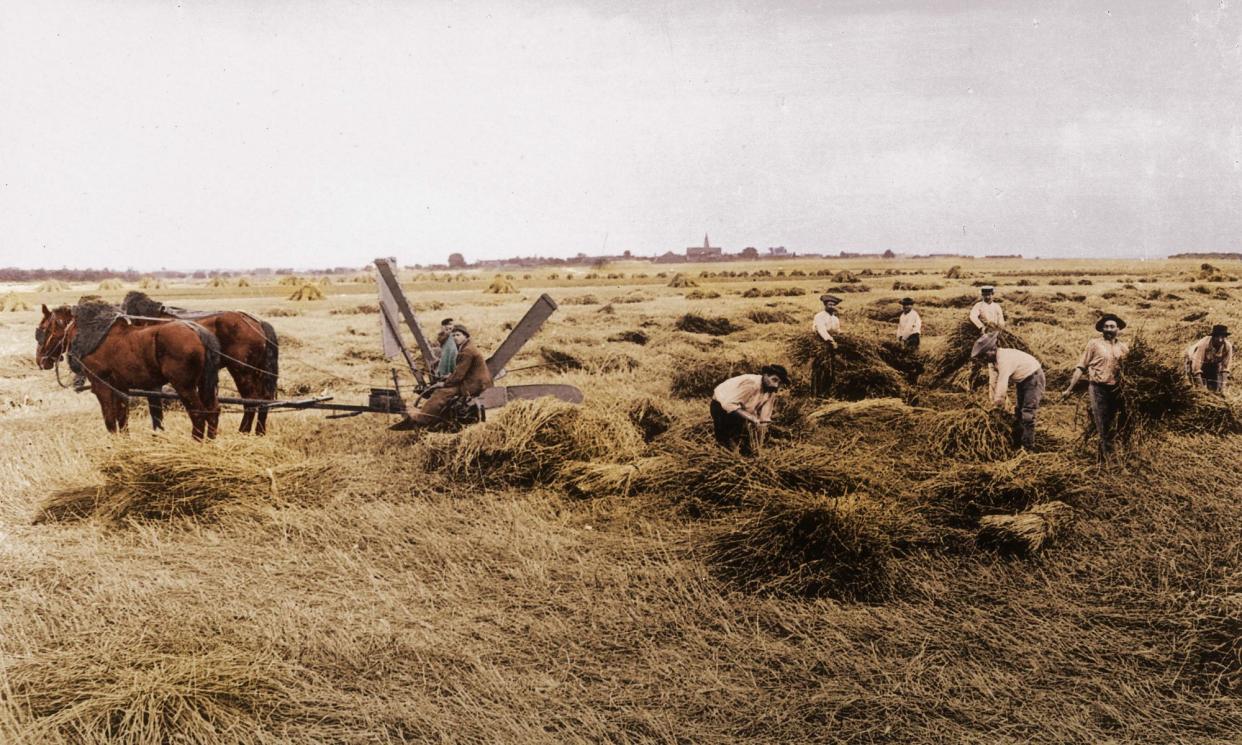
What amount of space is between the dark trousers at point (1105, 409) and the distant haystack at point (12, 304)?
32540 mm

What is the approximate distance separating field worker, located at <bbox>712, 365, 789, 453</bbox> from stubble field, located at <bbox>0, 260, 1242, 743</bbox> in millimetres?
274

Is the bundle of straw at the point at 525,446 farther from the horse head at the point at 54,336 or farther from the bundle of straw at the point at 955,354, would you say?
the bundle of straw at the point at 955,354

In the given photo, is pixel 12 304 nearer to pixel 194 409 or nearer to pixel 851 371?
pixel 194 409

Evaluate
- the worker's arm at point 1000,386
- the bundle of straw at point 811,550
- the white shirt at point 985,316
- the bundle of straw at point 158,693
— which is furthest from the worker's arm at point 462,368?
the white shirt at point 985,316

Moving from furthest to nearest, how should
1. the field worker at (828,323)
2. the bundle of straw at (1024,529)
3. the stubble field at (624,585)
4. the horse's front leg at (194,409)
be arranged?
the field worker at (828,323) → the horse's front leg at (194,409) → the bundle of straw at (1024,529) → the stubble field at (624,585)

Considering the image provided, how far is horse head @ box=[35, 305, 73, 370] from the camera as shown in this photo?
757 centimetres

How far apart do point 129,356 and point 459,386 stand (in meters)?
3.65

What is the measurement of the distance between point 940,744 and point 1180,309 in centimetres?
2398

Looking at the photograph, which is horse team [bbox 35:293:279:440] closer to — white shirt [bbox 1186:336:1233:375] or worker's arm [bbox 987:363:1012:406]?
worker's arm [bbox 987:363:1012:406]

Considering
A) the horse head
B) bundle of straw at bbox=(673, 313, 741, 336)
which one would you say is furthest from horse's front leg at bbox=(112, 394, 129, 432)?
bundle of straw at bbox=(673, 313, 741, 336)

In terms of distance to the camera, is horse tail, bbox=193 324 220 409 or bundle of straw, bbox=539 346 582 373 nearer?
horse tail, bbox=193 324 220 409

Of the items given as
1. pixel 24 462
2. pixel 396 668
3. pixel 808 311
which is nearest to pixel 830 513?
pixel 396 668

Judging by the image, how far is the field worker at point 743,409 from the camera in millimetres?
6215

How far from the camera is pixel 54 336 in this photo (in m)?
7.59
